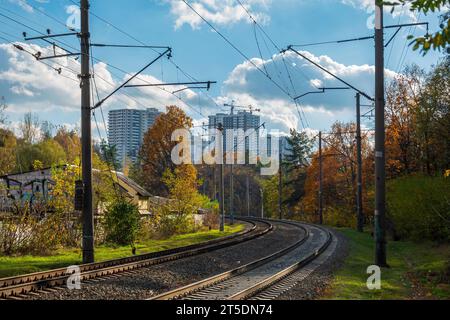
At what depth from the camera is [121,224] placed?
945 inches

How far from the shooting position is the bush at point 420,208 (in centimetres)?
2550

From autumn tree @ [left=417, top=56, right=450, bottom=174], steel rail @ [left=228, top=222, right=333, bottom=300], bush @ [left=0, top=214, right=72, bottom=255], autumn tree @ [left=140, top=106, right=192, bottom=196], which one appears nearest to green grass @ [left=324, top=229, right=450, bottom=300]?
steel rail @ [left=228, top=222, right=333, bottom=300]

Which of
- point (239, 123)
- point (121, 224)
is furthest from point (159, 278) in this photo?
point (239, 123)

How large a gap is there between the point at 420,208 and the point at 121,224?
16.6 metres

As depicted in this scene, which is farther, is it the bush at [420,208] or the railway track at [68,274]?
the bush at [420,208]

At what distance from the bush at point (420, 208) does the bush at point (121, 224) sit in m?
14.8

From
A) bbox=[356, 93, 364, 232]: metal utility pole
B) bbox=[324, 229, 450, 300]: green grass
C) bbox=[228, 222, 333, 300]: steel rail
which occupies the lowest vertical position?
bbox=[324, 229, 450, 300]: green grass

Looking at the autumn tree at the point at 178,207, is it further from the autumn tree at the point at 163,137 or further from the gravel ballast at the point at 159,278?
the autumn tree at the point at 163,137

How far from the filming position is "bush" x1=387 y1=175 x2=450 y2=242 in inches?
1004

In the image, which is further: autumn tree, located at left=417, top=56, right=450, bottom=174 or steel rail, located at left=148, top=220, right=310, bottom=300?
autumn tree, located at left=417, top=56, right=450, bottom=174

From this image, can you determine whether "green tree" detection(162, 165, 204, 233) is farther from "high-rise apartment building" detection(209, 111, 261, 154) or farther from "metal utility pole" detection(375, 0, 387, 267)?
"high-rise apartment building" detection(209, 111, 261, 154)

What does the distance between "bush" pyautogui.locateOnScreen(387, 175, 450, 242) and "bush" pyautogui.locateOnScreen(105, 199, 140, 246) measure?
1484 centimetres

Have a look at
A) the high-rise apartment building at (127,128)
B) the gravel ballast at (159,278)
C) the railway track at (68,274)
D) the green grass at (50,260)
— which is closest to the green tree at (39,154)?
the high-rise apartment building at (127,128)
